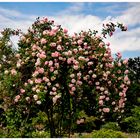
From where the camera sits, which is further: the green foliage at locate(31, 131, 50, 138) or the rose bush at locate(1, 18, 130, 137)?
the green foliage at locate(31, 131, 50, 138)

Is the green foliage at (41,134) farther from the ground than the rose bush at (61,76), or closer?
closer

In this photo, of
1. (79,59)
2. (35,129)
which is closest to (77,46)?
(79,59)

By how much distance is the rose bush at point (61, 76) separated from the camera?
894 centimetres

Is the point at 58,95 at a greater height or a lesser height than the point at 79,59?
lesser

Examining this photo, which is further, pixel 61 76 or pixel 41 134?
pixel 41 134

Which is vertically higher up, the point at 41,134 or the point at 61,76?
the point at 61,76

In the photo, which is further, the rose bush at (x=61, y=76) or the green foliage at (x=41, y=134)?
the green foliage at (x=41, y=134)

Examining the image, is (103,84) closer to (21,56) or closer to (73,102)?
(73,102)

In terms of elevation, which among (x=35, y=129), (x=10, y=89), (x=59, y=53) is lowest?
(x=35, y=129)

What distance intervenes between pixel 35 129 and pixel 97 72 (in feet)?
6.76

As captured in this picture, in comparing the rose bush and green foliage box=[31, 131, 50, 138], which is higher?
the rose bush

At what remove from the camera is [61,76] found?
910 centimetres

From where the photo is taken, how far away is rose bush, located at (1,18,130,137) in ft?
29.3

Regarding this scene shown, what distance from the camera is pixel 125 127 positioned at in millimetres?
17812
